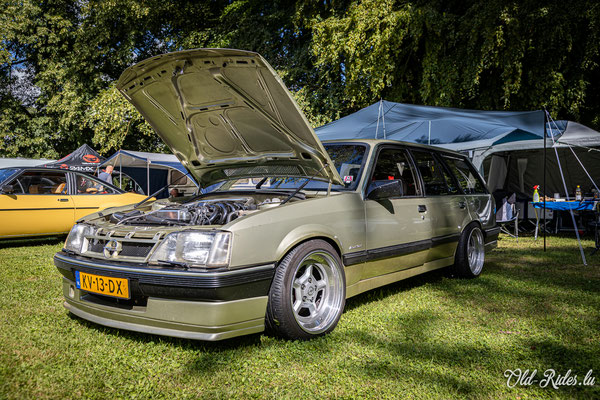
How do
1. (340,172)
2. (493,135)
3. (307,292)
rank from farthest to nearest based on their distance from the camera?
1. (493,135)
2. (340,172)
3. (307,292)

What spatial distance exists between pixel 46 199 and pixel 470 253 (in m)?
6.69

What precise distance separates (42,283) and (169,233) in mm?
2712

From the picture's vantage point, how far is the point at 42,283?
14.4 feet

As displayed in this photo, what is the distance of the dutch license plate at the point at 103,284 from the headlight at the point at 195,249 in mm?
247

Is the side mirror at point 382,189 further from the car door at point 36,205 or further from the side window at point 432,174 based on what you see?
the car door at point 36,205

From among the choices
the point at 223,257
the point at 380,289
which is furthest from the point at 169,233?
the point at 380,289

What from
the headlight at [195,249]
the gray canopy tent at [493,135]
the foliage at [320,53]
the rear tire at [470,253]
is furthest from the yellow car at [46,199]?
the rear tire at [470,253]

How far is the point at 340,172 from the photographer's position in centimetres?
352

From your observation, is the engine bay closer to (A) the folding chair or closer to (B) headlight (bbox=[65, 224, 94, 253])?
(B) headlight (bbox=[65, 224, 94, 253])

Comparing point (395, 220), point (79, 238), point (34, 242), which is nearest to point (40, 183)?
point (34, 242)

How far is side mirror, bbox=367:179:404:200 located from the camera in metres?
3.30

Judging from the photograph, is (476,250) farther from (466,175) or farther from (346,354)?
(346,354)

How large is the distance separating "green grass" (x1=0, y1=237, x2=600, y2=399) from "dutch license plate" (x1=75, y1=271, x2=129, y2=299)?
35cm

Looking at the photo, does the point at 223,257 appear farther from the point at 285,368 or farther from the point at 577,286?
the point at 577,286
